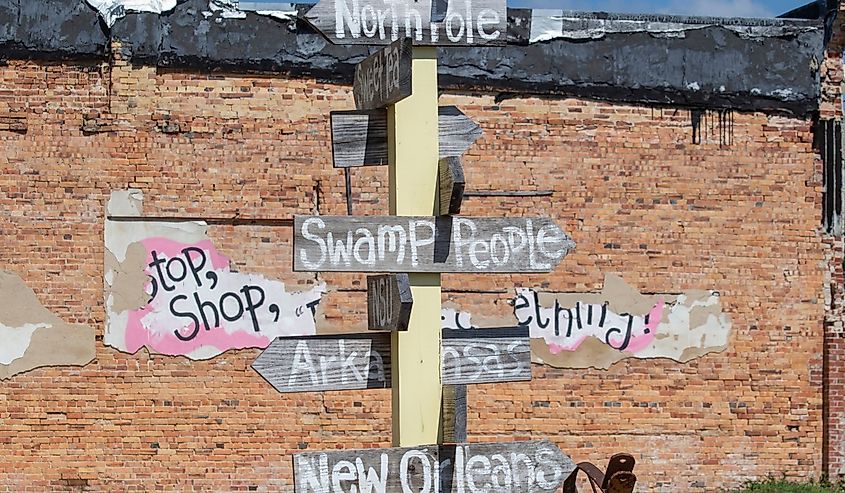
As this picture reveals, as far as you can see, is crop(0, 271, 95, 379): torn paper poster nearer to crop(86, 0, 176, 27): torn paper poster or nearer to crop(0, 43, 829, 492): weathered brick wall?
crop(0, 43, 829, 492): weathered brick wall

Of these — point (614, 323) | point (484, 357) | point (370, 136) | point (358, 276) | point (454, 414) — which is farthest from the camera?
point (614, 323)

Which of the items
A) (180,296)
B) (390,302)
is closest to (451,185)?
(390,302)

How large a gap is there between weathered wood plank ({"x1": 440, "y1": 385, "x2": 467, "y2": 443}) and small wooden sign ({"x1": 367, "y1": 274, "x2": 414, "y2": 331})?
32cm

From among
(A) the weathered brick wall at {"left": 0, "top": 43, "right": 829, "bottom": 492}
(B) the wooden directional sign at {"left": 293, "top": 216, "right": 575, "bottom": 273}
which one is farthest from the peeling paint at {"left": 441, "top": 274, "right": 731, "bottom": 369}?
(B) the wooden directional sign at {"left": 293, "top": 216, "right": 575, "bottom": 273}

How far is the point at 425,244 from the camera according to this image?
4703 mm

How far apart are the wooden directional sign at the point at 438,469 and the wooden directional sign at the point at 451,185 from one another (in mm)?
928

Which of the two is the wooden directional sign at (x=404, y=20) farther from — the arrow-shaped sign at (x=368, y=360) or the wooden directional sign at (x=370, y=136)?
the arrow-shaped sign at (x=368, y=360)

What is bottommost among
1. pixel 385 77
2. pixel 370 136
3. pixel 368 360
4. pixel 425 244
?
pixel 368 360

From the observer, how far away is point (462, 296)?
11711 millimetres

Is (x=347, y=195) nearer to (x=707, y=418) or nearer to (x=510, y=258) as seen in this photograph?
(x=707, y=418)

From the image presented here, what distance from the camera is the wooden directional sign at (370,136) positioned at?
15.9 feet

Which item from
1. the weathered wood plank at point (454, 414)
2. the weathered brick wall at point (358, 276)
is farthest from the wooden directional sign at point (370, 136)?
the weathered brick wall at point (358, 276)

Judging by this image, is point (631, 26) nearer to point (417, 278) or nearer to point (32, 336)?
point (32, 336)

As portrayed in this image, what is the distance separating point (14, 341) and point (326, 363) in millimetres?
7338
